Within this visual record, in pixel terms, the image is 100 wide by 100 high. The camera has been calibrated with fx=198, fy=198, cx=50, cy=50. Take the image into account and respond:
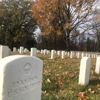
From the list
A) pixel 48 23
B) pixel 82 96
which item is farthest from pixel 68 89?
pixel 48 23

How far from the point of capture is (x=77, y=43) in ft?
155

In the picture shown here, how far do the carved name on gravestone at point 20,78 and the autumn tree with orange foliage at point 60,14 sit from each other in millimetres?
22926

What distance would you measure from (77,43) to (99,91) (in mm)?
42353

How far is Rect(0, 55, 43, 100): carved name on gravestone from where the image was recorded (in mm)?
2449

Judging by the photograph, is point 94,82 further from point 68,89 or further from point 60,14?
point 60,14

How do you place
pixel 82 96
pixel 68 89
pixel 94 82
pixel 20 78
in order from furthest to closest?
1. pixel 94 82
2. pixel 68 89
3. pixel 82 96
4. pixel 20 78

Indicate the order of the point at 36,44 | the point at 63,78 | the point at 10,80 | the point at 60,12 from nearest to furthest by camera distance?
the point at 10,80
the point at 63,78
the point at 60,12
the point at 36,44

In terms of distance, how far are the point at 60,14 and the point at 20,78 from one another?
1009 inches

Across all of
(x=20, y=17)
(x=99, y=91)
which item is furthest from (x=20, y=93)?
(x=20, y=17)

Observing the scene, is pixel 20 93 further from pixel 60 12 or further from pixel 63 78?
pixel 60 12

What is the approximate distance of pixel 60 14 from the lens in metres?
27.6

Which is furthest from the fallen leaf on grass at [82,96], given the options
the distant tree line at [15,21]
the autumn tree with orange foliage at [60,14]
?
the distant tree line at [15,21]

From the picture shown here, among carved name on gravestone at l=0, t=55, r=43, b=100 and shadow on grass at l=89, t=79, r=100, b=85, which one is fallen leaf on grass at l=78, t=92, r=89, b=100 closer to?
shadow on grass at l=89, t=79, r=100, b=85

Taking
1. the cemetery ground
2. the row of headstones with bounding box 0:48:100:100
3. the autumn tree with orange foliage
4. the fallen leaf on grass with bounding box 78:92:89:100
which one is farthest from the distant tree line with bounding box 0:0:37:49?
the row of headstones with bounding box 0:48:100:100
